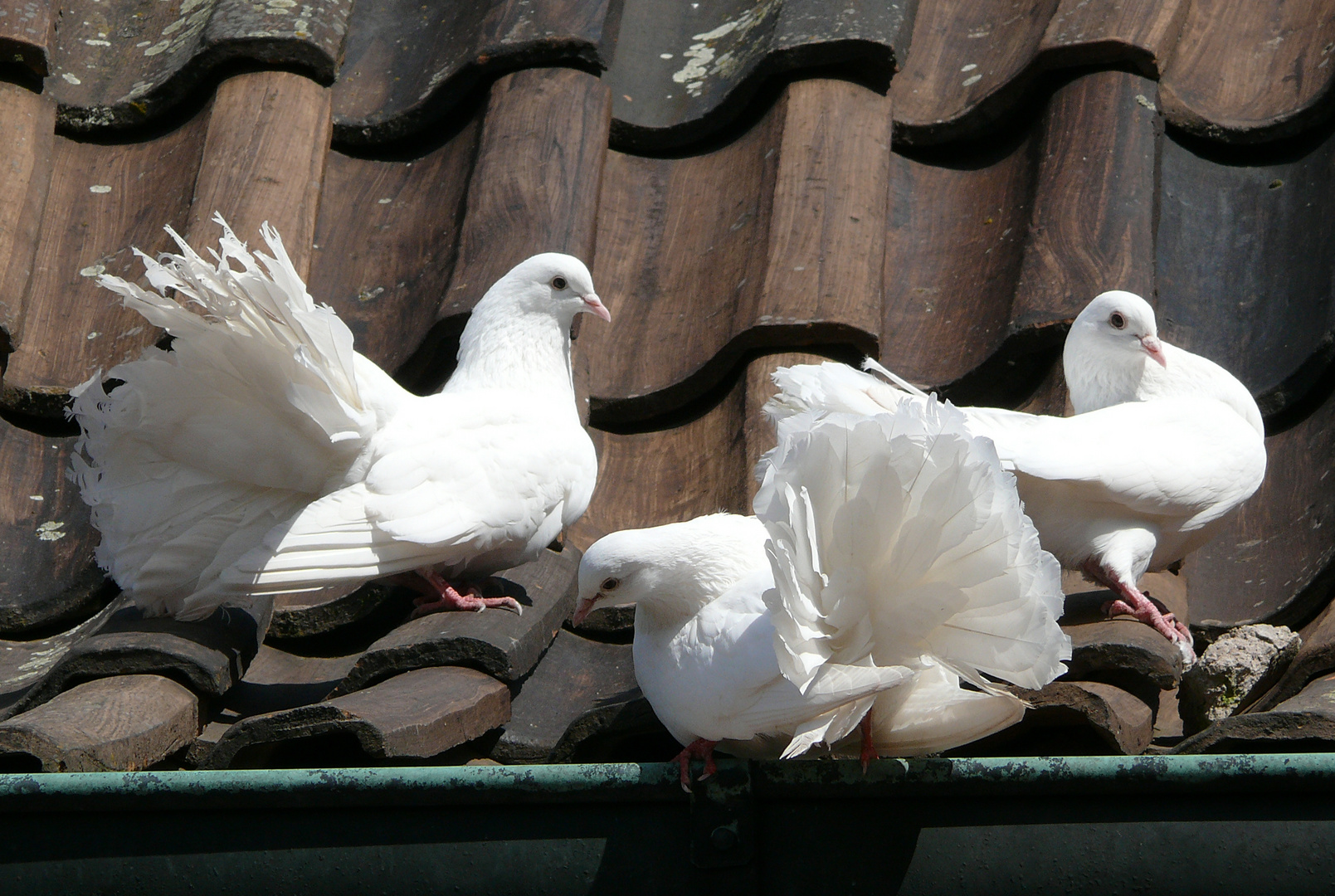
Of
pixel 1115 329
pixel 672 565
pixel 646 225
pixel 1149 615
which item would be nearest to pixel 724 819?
pixel 672 565

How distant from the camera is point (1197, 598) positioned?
268 centimetres

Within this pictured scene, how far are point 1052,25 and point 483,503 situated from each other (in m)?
2.06

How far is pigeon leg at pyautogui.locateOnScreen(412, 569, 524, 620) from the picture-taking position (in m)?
2.54

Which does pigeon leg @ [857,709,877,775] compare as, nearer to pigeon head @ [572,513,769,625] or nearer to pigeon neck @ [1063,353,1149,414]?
pigeon head @ [572,513,769,625]

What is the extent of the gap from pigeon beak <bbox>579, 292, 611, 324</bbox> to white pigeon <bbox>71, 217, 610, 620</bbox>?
168 millimetres

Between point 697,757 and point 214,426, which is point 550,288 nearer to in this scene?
point 214,426

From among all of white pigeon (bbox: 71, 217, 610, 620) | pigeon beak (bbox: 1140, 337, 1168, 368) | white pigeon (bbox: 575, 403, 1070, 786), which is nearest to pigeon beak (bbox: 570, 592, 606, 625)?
white pigeon (bbox: 71, 217, 610, 620)

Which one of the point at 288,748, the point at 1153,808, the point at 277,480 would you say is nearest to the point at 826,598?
the point at 1153,808

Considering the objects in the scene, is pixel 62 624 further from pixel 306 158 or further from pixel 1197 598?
pixel 1197 598

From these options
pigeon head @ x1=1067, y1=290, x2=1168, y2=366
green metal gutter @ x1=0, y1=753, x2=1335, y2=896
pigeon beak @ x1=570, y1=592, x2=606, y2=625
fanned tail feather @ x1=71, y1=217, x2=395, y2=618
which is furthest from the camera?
pigeon head @ x1=1067, y1=290, x2=1168, y2=366

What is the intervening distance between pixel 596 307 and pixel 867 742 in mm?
1722

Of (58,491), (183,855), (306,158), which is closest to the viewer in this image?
(183,855)

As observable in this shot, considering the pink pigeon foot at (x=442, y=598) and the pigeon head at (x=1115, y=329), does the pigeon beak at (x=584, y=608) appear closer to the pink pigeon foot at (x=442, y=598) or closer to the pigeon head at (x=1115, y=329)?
the pink pigeon foot at (x=442, y=598)

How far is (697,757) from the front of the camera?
1.85m
